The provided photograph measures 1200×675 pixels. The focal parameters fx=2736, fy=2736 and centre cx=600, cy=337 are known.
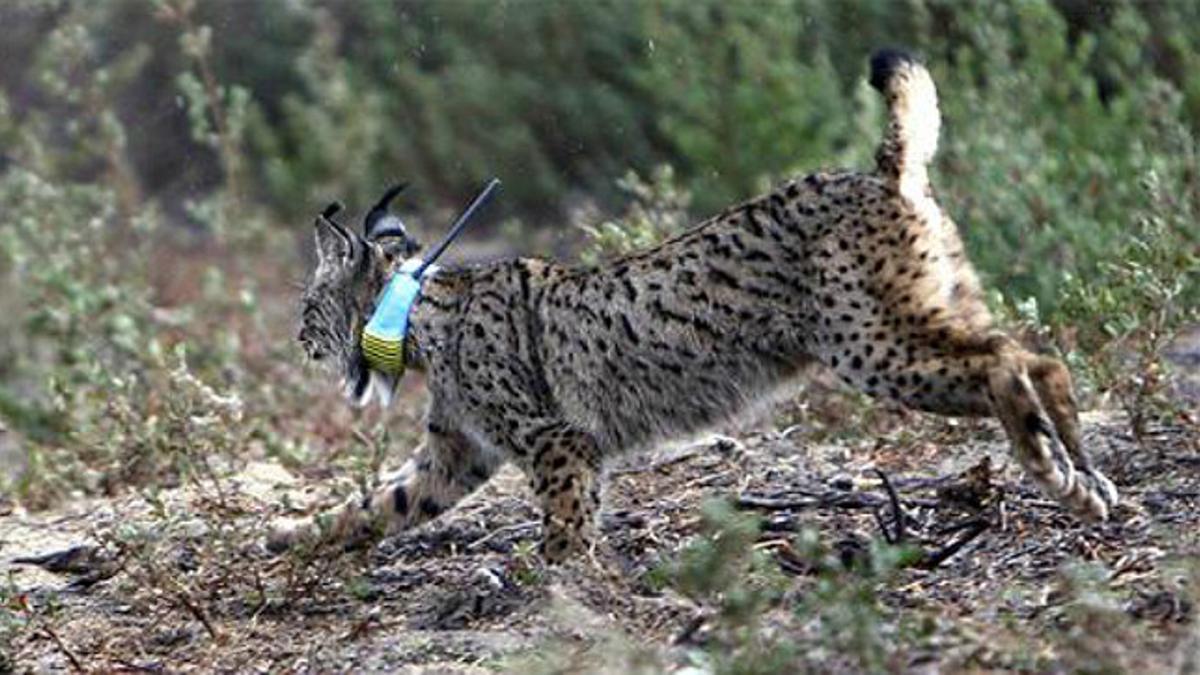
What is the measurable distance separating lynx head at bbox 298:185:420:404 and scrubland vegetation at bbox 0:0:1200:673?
369mm

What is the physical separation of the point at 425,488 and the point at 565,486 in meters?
0.64

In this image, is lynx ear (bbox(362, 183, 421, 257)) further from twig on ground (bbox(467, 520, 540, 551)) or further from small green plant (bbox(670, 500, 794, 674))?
small green plant (bbox(670, 500, 794, 674))

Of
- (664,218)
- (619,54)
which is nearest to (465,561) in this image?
(664,218)

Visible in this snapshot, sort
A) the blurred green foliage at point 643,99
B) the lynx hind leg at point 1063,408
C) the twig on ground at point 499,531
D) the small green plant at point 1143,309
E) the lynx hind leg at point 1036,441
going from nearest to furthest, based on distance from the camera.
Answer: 1. the lynx hind leg at point 1036,441
2. the lynx hind leg at point 1063,408
3. the small green plant at point 1143,309
4. the twig on ground at point 499,531
5. the blurred green foliage at point 643,99

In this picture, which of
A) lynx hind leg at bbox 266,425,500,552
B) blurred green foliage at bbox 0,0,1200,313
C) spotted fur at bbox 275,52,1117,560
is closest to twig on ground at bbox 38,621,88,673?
spotted fur at bbox 275,52,1117,560

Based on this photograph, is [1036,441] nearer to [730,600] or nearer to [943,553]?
[943,553]

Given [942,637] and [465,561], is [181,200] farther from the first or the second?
[942,637]

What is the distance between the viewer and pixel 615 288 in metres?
7.54

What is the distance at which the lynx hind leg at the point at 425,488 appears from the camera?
25.4 ft

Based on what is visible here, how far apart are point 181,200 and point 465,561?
10.1 meters

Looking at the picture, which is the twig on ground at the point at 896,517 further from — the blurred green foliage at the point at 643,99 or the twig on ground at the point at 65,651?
the blurred green foliage at the point at 643,99

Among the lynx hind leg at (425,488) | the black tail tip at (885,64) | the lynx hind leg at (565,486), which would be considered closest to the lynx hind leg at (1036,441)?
the black tail tip at (885,64)

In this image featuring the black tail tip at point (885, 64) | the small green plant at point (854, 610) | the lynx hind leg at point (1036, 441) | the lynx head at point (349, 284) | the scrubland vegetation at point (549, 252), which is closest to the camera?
the small green plant at point (854, 610)

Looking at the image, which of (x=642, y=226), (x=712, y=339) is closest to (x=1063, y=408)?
(x=712, y=339)
